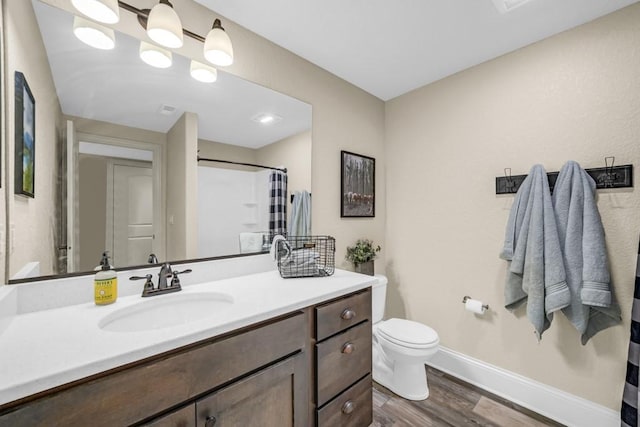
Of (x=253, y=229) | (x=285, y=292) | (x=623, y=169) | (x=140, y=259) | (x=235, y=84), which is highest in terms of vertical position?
(x=235, y=84)

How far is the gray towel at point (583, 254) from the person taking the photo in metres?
1.40

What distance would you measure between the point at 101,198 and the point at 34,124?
34cm

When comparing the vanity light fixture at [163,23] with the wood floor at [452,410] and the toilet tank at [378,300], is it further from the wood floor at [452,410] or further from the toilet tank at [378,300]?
the wood floor at [452,410]

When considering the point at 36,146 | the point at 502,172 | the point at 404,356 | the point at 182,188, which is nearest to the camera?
the point at 36,146

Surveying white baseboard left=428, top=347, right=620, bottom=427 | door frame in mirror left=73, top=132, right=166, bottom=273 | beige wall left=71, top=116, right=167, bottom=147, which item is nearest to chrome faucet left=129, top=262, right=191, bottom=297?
door frame in mirror left=73, top=132, right=166, bottom=273

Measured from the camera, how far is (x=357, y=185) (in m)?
2.28

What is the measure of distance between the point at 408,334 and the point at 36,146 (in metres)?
2.15

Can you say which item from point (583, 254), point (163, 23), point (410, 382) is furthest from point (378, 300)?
point (163, 23)

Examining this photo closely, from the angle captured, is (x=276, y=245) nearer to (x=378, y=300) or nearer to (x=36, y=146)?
(x=378, y=300)

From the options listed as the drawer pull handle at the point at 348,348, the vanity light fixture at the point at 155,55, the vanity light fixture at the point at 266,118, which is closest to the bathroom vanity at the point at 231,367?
the drawer pull handle at the point at 348,348

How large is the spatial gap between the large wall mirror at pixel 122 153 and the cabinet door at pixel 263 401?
29.0 inches

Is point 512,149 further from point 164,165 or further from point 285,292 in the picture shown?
point 164,165

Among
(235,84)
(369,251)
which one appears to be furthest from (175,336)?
(369,251)

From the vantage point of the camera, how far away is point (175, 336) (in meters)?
0.76
